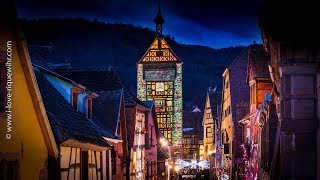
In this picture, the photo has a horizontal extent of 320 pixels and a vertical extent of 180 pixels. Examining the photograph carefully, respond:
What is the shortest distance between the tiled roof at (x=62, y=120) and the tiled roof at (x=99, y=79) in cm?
1368

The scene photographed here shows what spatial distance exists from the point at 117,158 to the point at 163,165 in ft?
60.5

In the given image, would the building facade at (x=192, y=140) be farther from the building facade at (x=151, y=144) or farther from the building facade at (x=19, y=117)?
the building facade at (x=19, y=117)

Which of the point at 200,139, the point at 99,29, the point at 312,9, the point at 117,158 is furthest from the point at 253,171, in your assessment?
the point at 99,29

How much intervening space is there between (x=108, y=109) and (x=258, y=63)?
9.71 m

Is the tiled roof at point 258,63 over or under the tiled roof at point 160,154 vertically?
over

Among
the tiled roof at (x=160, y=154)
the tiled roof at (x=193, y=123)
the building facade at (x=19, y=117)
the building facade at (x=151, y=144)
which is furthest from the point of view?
the tiled roof at (x=193, y=123)

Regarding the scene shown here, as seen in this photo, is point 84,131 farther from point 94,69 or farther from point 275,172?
point 94,69

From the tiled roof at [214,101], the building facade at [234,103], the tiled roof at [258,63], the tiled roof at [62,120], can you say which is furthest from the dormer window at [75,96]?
the tiled roof at [214,101]

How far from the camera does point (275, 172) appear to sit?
1684cm

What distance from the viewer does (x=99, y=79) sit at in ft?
115

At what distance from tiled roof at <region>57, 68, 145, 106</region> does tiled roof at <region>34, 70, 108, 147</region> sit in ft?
44.9

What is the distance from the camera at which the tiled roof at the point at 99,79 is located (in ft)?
112

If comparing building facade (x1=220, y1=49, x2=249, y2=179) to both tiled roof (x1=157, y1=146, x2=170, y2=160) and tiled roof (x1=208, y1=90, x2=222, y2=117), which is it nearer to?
tiled roof (x1=157, y1=146, x2=170, y2=160)

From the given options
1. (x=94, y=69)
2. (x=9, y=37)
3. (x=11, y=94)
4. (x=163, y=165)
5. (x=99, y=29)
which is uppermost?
(x=99, y=29)
